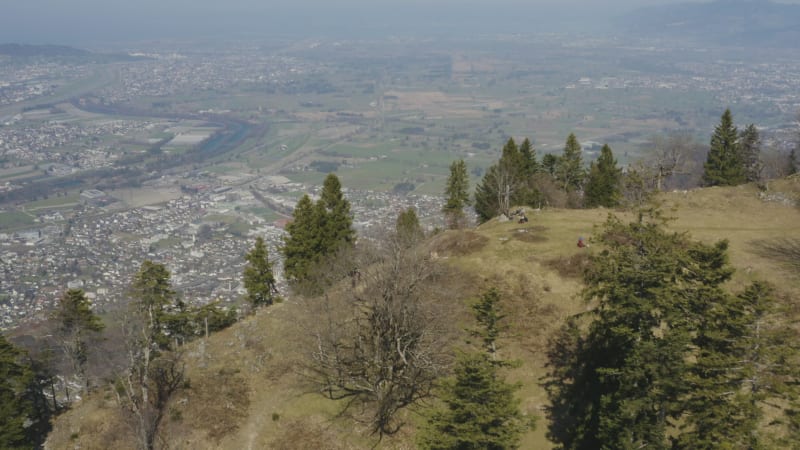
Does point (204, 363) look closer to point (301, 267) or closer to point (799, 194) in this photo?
point (301, 267)

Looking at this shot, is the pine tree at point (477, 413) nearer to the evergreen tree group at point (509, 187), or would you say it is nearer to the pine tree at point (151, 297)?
the pine tree at point (151, 297)

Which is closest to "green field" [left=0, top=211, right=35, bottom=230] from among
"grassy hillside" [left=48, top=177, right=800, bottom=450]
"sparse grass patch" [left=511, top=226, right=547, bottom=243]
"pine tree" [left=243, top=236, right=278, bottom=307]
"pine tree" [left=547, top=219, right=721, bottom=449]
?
"pine tree" [left=243, top=236, right=278, bottom=307]

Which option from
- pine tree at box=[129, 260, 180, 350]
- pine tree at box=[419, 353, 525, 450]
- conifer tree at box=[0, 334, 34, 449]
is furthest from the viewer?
pine tree at box=[129, 260, 180, 350]

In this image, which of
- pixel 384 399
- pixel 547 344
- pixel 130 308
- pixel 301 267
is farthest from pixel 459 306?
pixel 130 308

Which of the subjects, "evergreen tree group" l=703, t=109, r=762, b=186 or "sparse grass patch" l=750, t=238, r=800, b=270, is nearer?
"sparse grass patch" l=750, t=238, r=800, b=270

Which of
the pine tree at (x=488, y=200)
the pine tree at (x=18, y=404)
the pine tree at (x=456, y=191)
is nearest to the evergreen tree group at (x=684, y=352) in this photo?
the pine tree at (x=18, y=404)

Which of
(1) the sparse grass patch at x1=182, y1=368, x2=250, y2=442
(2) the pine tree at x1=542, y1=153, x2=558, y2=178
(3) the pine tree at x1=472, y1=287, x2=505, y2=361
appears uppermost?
(3) the pine tree at x1=472, y1=287, x2=505, y2=361

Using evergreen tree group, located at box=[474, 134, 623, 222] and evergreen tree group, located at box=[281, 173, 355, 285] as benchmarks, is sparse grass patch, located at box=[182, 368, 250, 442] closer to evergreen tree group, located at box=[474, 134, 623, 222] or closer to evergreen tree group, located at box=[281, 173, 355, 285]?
evergreen tree group, located at box=[281, 173, 355, 285]
